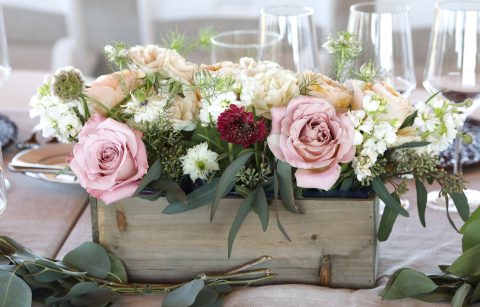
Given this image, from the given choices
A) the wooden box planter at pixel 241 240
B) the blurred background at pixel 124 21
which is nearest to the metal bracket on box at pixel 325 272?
the wooden box planter at pixel 241 240

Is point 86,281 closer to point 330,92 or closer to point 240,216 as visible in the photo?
point 240,216

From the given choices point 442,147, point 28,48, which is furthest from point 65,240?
point 28,48

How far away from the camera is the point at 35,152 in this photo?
4.45ft

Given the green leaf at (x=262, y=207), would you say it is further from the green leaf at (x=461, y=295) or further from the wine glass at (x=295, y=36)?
the wine glass at (x=295, y=36)

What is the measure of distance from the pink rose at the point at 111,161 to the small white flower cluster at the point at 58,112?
0.04 metres

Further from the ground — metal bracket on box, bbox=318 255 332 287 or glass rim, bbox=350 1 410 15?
glass rim, bbox=350 1 410 15

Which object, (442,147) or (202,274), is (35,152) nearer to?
(202,274)

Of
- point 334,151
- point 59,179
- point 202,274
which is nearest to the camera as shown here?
point 334,151

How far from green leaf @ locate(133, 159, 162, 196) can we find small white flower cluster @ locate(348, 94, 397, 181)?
0.69 feet

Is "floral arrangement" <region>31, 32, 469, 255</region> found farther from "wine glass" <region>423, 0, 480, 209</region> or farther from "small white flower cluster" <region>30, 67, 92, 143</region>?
"wine glass" <region>423, 0, 480, 209</region>

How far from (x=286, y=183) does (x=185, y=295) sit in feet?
0.53

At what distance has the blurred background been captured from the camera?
120 inches

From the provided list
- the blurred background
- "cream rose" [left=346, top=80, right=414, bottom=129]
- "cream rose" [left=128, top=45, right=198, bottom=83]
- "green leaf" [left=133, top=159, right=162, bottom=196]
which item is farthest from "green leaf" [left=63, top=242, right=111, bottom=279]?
the blurred background

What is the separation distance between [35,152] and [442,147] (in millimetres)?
708
